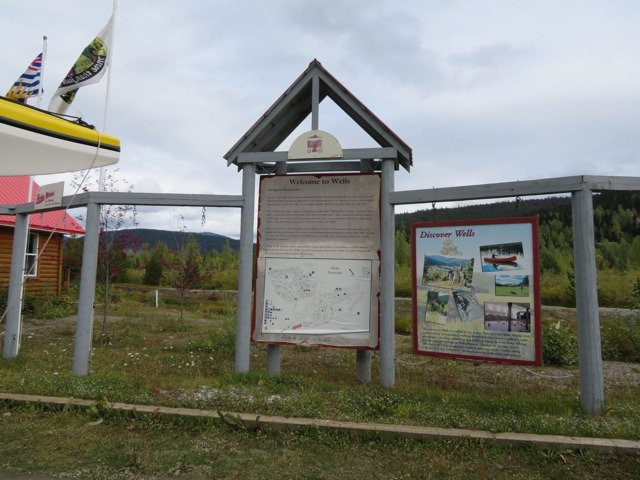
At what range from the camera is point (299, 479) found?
3.23m

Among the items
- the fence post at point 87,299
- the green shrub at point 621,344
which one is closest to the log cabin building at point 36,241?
the fence post at point 87,299

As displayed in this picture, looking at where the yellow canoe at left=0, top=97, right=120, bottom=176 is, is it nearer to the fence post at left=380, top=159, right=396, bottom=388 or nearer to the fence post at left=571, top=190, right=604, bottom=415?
the fence post at left=380, top=159, right=396, bottom=388

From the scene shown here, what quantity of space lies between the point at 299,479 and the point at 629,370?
6.87 metres

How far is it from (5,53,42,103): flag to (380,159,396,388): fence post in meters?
4.53

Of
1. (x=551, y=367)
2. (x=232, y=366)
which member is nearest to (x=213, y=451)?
(x=232, y=366)

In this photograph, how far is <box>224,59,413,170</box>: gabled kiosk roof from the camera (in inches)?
229

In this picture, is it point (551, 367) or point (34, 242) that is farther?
point (34, 242)

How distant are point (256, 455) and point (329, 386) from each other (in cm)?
199

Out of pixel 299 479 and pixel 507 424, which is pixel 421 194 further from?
pixel 299 479

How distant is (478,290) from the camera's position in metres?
5.04

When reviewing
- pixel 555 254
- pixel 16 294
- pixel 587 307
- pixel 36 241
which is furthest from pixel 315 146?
pixel 36 241

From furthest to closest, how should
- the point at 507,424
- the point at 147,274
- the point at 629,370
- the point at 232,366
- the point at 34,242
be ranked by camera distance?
the point at 147,274, the point at 34,242, the point at 629,370, the point at 232,366, the point at 507,424

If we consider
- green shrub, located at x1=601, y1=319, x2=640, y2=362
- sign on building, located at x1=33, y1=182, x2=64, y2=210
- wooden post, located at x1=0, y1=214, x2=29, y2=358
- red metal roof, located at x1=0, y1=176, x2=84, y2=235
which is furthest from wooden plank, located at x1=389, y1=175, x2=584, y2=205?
red metal roof, located at x1=0, y1=176, x2=84, y2=235

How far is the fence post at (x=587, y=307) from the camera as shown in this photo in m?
4.49
